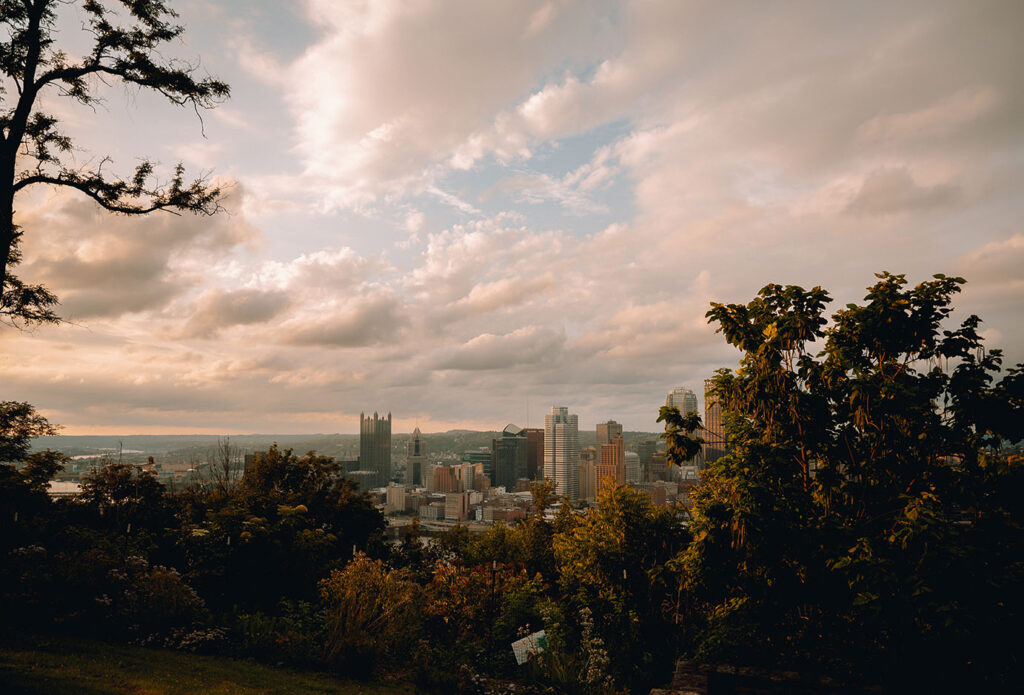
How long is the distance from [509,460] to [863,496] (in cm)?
8887

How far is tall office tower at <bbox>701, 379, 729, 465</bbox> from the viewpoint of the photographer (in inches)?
248

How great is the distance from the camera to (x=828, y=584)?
5434 millimetres

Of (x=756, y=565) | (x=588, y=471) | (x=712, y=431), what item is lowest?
(x=588, y=471)

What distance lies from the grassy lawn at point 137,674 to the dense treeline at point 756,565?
24.2 inches

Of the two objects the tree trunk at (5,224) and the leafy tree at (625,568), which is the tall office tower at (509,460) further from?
the tree trunk at (5,224)

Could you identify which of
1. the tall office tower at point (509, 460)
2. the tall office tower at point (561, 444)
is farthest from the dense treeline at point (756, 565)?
the tall office tower at point (509, 460)

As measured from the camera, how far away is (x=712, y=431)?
21.9ft

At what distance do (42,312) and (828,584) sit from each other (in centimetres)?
971

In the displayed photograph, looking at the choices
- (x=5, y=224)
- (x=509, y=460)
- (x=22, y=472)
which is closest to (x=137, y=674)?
(x=5, y=224)

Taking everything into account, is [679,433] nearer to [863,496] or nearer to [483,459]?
[863,496]

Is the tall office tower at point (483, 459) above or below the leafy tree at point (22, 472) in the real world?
below

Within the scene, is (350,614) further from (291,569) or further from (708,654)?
(708,654)

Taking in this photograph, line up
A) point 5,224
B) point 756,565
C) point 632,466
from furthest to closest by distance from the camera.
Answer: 1. point 632,466
2. point 5,224
3. point 756,565

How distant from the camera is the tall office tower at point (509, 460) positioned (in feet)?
296
